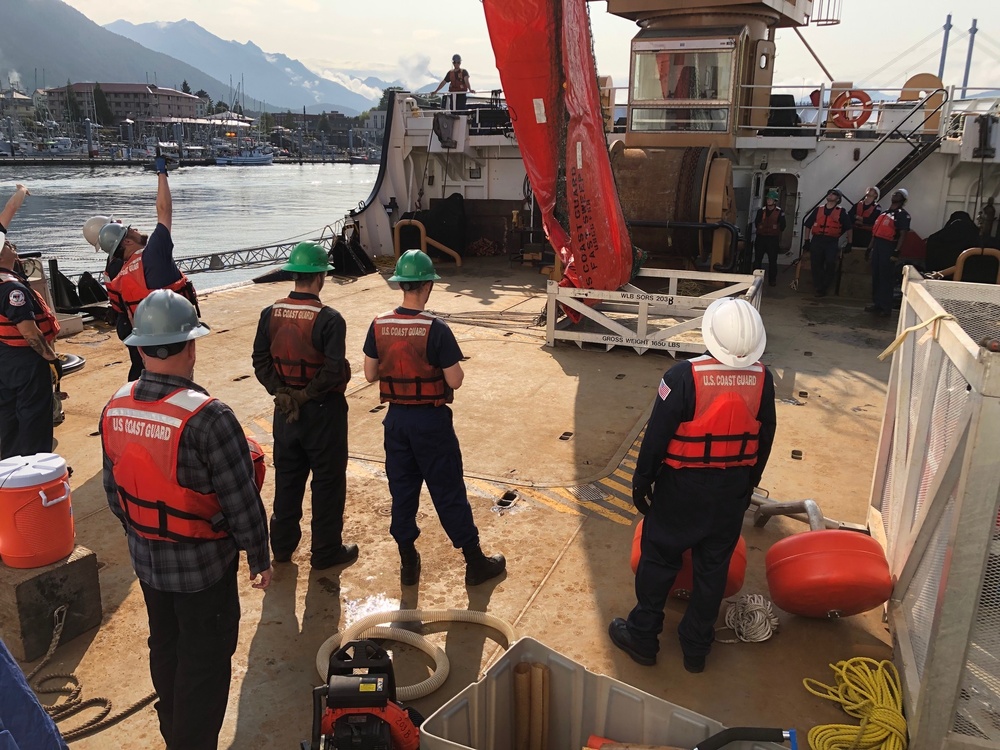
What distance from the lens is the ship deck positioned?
3482mm

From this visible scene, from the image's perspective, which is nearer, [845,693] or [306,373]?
[845,693]

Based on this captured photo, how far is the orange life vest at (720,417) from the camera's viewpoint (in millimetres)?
3207

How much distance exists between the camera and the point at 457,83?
1672cm

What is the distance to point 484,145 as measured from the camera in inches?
623

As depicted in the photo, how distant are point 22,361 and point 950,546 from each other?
5.61 m

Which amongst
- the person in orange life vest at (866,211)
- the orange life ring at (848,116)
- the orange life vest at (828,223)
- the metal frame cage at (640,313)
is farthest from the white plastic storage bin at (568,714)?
the orange life ring at (848,116)

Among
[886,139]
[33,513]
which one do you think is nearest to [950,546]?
[33,513]

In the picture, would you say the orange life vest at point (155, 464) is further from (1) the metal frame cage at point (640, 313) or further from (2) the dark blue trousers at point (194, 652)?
(1) the metal frame cage at point (640, 313)

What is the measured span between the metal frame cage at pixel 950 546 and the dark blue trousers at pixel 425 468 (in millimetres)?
2223

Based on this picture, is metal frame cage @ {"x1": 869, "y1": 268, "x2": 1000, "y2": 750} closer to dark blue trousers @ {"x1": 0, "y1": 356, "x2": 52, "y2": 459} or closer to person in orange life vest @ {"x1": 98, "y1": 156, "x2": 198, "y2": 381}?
person in orange life vest @ {"x1": 98, "y1": 156, "x2": 198, "y2": 381}

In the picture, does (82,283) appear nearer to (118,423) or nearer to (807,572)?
(118,423)

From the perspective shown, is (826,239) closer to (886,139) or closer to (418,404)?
(886,139)

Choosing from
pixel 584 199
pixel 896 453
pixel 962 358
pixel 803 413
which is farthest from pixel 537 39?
pixel 962 358

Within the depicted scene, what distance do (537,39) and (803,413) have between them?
4.66 meters
